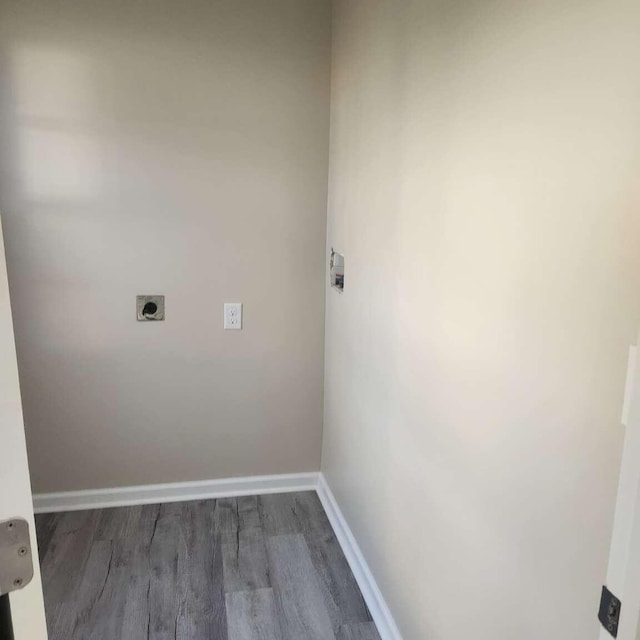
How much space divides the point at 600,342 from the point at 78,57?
2261 mm

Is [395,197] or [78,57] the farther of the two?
[78,57]

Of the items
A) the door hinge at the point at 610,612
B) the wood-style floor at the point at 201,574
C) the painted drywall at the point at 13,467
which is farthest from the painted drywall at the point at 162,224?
the door hinge at the point at 610,612

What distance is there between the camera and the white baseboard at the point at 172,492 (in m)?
2.68

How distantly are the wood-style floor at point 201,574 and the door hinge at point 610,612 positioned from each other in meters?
1.40

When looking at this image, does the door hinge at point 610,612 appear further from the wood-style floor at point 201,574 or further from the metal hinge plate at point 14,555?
the wood-style floor at point 201,574

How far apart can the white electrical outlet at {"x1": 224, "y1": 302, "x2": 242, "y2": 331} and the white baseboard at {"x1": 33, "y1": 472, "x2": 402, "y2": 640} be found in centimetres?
76

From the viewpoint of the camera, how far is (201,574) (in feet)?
7.40

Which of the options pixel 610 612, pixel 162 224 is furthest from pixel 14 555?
pixel 162 224

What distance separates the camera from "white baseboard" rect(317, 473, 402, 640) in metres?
1.94

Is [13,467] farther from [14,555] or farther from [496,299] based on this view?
[496,299]

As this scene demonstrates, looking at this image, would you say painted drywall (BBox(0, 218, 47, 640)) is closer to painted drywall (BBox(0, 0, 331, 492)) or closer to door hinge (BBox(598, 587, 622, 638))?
door hinge (BBox(598, 587, 622, 638))

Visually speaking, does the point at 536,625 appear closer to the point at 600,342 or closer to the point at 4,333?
the point at 600,342

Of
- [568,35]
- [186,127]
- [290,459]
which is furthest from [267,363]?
[568,35]

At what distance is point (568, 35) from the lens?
96 centimetres
